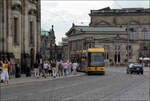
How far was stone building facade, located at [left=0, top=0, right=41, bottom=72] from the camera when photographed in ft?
133

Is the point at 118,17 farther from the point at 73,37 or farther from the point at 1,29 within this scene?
the point at 1,29

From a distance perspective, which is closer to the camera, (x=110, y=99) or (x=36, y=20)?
A: (x=110, y=99)

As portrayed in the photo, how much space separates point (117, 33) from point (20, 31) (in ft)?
304

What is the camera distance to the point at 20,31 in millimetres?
44625

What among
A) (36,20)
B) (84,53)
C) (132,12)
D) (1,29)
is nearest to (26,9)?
(36,20)

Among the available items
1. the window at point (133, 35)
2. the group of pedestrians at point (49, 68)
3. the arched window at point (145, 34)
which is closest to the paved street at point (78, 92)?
the group of pedestrians at point (49, 68)

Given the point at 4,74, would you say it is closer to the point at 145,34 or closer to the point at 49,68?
the point at 49,68

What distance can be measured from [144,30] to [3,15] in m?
110

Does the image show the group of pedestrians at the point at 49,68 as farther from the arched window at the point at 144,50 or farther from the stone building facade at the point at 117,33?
the arched window at the point at 144,50

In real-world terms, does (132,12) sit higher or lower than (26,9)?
higher

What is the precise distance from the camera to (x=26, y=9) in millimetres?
46250

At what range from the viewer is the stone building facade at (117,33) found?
429ft

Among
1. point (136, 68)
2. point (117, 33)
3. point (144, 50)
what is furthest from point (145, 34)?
point (136, 68)

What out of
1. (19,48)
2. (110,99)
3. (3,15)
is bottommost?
(110,99)
